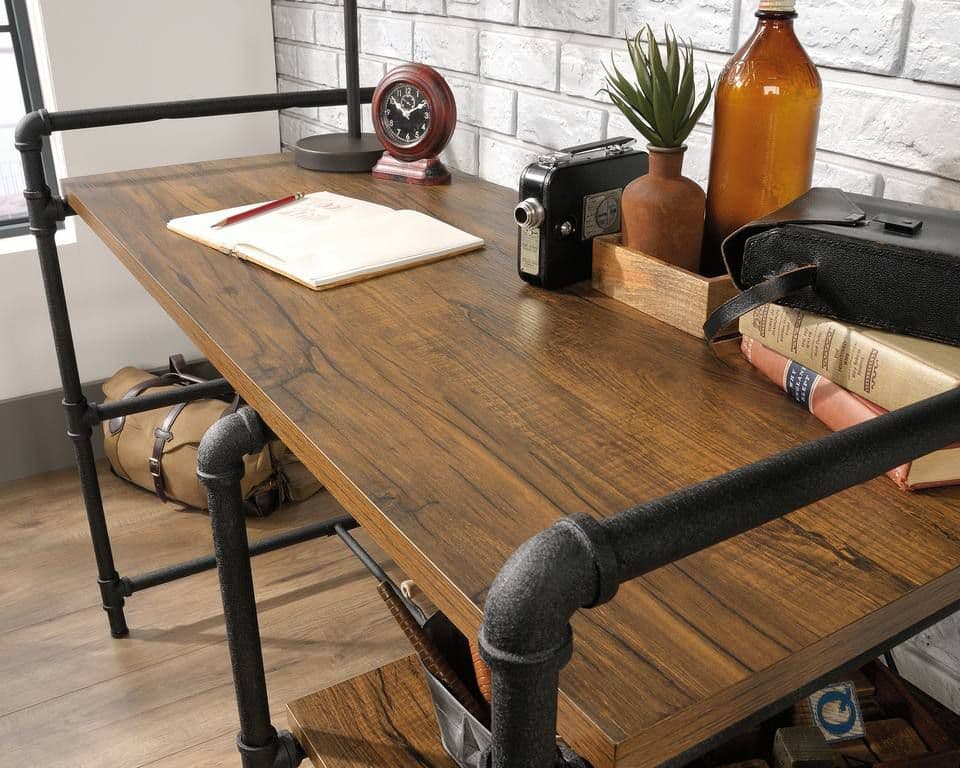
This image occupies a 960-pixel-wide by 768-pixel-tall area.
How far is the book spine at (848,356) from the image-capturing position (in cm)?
68

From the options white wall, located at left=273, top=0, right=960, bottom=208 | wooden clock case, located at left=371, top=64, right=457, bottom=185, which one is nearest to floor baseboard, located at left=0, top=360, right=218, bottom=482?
white wall, located at left=273, top=0, right=960, bottom=208

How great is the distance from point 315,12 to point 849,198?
5.29 feet

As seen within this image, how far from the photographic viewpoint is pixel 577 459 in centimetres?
73

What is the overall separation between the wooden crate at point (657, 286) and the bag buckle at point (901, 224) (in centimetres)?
19

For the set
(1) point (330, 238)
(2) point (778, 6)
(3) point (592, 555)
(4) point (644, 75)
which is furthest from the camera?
(1) point (330, 238)

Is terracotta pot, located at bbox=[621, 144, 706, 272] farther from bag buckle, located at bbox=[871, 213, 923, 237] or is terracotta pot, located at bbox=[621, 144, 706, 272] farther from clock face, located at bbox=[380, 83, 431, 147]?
clock face, located at bbox=[380, 83, 431, 147]

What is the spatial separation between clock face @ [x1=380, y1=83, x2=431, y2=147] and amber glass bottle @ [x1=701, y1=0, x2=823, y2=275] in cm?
66

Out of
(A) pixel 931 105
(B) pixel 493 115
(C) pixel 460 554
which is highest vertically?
(A) pixel 931 105

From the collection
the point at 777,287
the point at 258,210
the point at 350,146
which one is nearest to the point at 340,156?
the point at 350,146

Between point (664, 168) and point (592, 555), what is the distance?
0.66 meters

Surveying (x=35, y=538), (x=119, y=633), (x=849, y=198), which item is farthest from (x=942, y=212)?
(x=35, y=538)

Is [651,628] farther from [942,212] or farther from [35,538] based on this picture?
[35,538]

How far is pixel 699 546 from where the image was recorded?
407 mm

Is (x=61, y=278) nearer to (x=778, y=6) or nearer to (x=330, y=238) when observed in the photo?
(x=330, y=238)
